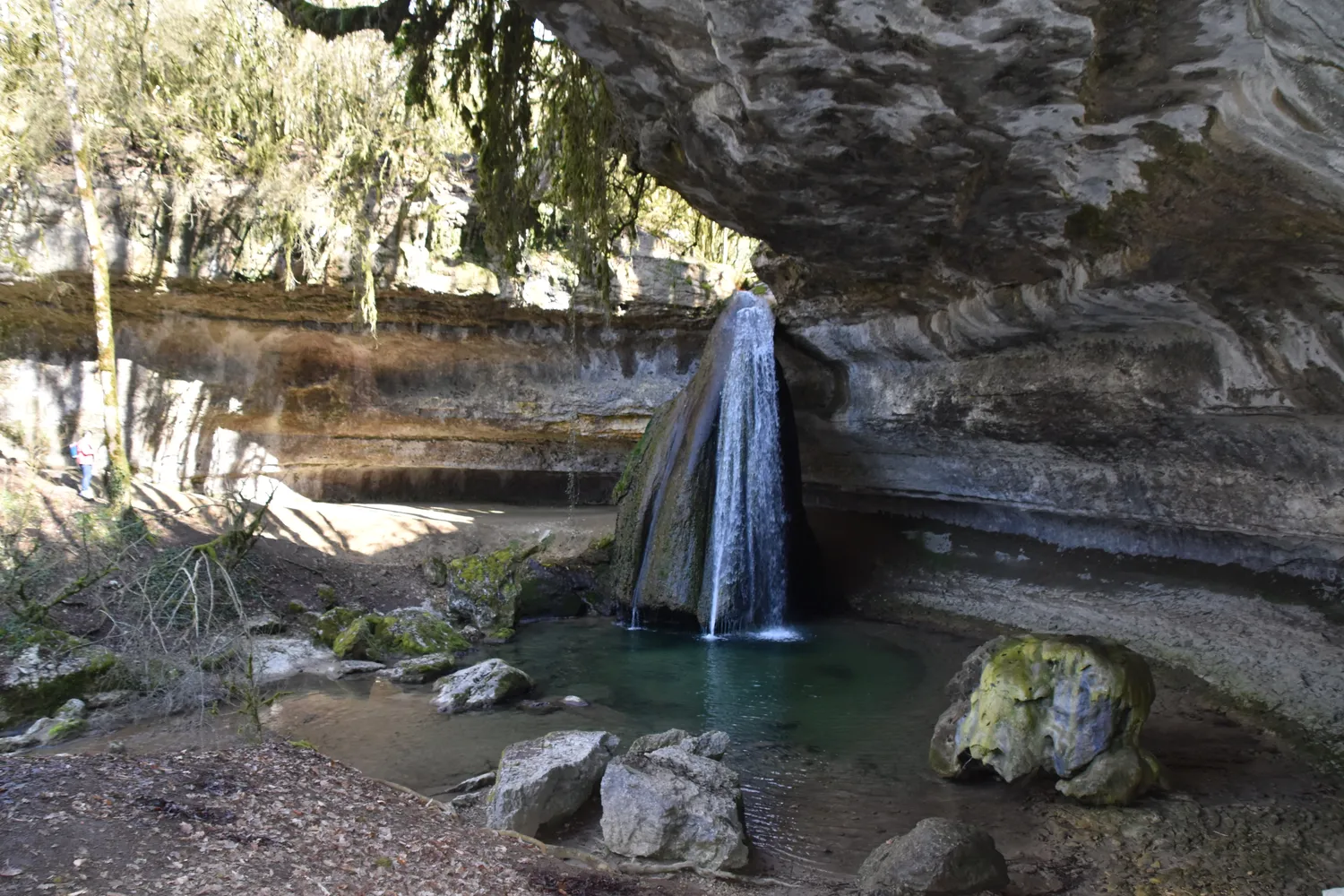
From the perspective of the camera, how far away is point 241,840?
337 cm

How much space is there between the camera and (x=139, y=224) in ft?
38.9

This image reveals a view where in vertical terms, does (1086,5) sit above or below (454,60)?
below

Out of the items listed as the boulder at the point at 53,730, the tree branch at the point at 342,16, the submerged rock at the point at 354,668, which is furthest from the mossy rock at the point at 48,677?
the tree branch at the point at 342,16

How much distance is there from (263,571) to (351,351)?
5.65 meters

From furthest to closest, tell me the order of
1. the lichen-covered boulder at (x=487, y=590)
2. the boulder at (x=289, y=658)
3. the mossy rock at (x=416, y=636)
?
1. the lichen-covered boulder at (x=487, y=590)
2. the mossy rock at (x=416, y=636)
3. the boulder at (x=289, y=658)

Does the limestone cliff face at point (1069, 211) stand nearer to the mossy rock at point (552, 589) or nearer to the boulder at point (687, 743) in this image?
the boulder at point (687, 743)

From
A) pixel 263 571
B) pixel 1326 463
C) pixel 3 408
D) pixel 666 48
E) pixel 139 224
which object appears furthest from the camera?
pixel 3 408

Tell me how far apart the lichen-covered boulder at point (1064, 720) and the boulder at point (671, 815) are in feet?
5.76

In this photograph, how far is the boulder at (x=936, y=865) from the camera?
373cm

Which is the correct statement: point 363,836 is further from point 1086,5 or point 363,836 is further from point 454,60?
point 454,60

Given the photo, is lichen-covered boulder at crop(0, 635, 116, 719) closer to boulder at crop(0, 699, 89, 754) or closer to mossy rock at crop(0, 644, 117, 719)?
mossy rock at crop(0, 644, 117, 719)

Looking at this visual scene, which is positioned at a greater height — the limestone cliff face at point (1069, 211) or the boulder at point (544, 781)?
the limestone cliff face at point (1069, 211)

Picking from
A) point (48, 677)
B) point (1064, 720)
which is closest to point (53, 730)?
point (48, 677)

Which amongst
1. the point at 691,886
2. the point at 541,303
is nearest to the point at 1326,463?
the point at 691,886
